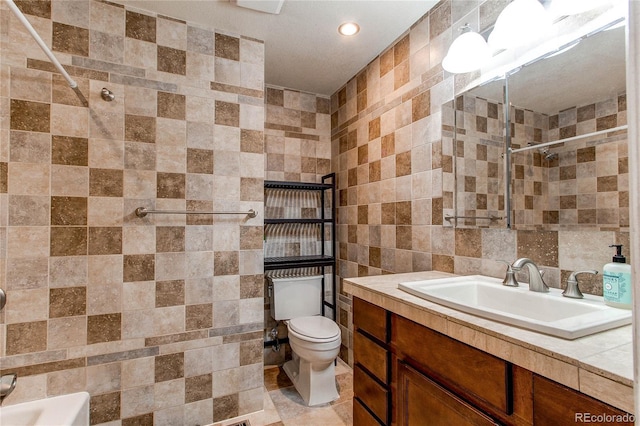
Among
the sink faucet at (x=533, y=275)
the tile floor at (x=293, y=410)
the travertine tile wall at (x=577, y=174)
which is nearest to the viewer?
the travertine tile wall at (x=577, y=174)

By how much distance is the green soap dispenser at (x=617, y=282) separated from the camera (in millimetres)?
913

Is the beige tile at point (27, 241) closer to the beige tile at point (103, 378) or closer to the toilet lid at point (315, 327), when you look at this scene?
the beige tile at point (103, 378)

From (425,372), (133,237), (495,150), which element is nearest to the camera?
(425,372)

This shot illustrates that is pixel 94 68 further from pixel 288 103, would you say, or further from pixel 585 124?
pixel 585 124

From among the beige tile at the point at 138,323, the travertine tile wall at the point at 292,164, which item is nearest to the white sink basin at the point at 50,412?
the beige tile at the point at 138,323

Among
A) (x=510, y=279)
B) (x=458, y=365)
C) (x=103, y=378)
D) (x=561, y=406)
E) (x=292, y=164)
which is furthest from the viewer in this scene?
(x=292, y=164)

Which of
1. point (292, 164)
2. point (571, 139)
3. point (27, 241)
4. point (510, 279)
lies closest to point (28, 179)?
point (27, 241)

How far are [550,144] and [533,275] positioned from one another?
531mm

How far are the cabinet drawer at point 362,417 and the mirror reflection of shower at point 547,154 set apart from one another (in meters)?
1.31

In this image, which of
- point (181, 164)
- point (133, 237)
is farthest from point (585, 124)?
point (133, 237)

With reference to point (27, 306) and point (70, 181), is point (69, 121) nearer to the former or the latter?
point (70, 181)

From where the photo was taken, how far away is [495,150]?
1.42 meters

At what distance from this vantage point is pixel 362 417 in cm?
140

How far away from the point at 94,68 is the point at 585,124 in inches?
92.3
